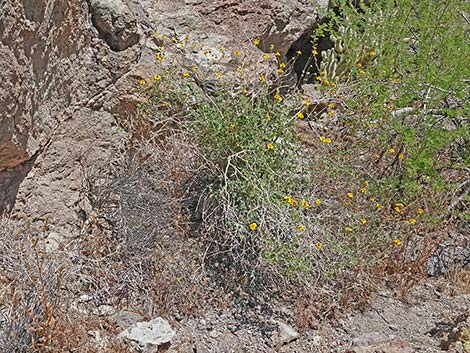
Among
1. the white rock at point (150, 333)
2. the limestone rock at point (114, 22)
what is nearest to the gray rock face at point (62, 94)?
the limestone rock at point (114, 22)

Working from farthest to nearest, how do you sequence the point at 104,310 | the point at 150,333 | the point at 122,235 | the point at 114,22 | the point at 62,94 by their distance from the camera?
1. the point at 114,22
2. the point at 62,94
3. the point at 122,235
4. the point at 104,310
5. the point at 150,333

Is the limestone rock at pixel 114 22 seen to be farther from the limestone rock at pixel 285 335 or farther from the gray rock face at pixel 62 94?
the limestone rock at pixel 285 335

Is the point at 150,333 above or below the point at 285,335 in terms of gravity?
above

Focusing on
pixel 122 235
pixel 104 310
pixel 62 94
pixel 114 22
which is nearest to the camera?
pixel 104 310

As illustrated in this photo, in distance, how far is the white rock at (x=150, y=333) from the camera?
254cm

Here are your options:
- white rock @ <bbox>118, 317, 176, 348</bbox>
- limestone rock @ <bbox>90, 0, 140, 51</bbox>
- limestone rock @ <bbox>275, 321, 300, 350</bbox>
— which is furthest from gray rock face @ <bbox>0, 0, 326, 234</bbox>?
limestone rock @ <bbox>275, 321, 300, 350</bbox>

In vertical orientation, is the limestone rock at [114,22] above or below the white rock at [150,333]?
above

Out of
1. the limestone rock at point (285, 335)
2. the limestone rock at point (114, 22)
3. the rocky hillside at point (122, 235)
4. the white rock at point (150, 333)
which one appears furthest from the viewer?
the limestone rock at point (114, 22)

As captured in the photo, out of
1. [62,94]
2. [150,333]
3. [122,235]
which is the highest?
[62,94]

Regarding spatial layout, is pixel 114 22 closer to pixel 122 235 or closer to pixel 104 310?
pixel 122 235

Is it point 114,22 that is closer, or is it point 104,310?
point 104,310

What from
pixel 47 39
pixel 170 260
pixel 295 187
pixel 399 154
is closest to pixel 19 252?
pixel 170 260

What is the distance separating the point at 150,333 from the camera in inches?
102

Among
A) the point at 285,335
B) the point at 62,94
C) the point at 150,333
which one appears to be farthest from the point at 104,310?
the point at 62,94
